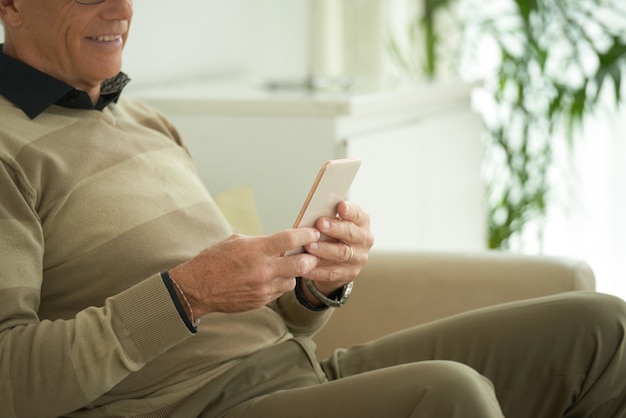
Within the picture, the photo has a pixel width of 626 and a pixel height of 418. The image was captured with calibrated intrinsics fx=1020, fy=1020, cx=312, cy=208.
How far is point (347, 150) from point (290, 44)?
124 cm

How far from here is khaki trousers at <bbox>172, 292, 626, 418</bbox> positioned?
1.31 m

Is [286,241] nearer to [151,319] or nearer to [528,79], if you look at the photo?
[151,319]

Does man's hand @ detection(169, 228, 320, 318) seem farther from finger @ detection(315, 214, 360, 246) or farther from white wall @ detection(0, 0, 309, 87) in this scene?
white wall @ detection(0, 0, 309, 87)

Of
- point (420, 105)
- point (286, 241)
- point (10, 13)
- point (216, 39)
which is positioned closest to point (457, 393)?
point (286, 241)

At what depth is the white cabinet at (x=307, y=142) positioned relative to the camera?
2.13m

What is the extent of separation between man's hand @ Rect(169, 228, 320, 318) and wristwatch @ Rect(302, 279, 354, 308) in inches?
10.0

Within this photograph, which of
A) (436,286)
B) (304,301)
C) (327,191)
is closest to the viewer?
(327,191)

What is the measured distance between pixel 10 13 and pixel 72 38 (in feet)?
0.29

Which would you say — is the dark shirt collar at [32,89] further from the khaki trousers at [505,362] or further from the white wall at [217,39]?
the white wall at [217,39]

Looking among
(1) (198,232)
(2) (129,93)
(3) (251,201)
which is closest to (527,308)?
(1) (198,232)

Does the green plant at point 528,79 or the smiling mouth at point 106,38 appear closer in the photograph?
the smiling mouth at point 106,38

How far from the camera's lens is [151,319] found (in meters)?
1.16

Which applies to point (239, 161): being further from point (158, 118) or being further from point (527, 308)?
point (527, 308)

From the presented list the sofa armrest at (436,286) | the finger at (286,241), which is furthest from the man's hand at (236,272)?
the sofa armrest at (436,286)
